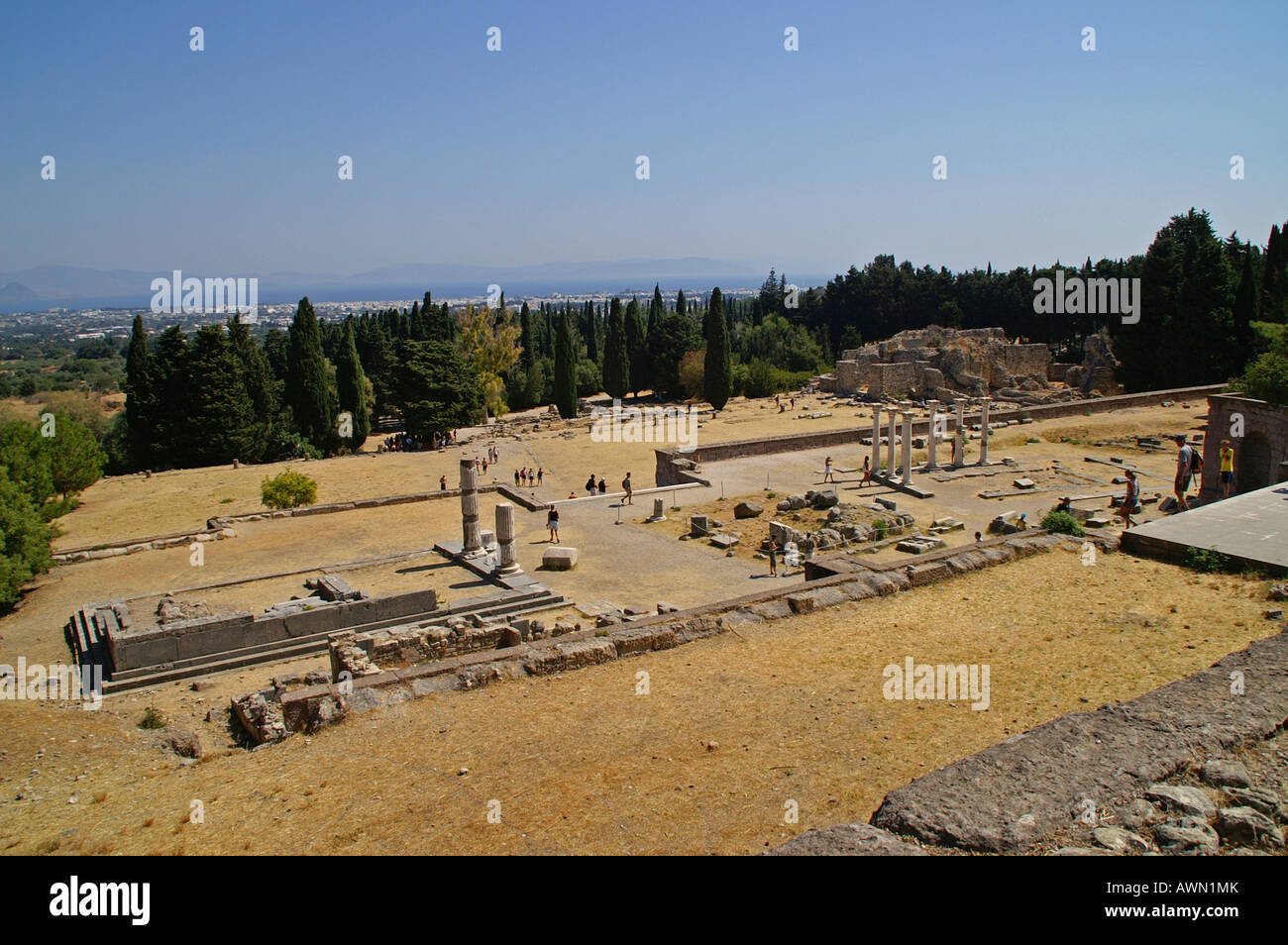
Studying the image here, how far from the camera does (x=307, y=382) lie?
156ft

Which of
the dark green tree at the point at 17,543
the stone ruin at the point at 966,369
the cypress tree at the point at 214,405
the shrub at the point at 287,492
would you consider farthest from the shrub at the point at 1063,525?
the cypress tree at the point at 214,405

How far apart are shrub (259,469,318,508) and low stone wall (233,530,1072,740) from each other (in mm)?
18320

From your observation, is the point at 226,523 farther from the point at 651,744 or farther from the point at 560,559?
the point at 651,744

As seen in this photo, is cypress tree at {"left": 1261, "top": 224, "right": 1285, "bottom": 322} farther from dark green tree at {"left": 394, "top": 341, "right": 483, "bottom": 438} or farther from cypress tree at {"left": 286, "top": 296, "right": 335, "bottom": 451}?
cypress tree at {"left": 286, "top": 296, "right": 335, "bottom": 451}

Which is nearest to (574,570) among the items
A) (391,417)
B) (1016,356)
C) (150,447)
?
(150,447)

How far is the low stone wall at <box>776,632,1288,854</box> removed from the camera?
5.70 m

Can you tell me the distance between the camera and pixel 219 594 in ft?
63.5

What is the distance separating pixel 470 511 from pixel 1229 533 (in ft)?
51.4

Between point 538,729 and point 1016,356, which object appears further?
point 1016,356

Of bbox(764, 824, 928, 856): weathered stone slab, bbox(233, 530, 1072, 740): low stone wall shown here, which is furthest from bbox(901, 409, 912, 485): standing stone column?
bbox(764, 824, 928, 856): weathered stone slab
